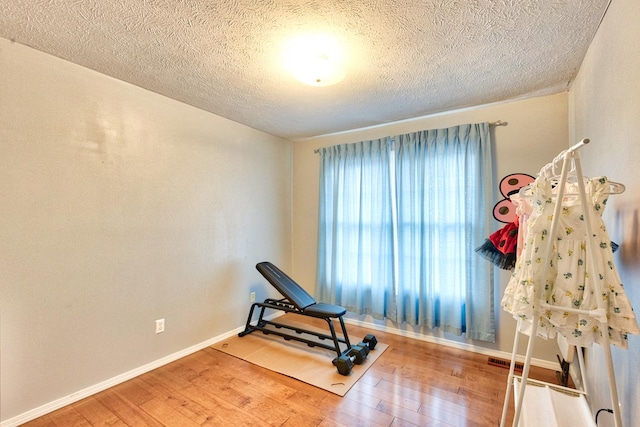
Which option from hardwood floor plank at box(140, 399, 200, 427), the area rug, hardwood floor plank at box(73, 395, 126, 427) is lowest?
hardwood floor plank at box(73, 395, 126, 427)

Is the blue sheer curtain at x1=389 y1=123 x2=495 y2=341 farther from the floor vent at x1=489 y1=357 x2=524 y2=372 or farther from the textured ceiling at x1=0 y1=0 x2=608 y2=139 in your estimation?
the textured ceiling at x1=0 y1=0 x2=608 y2=139

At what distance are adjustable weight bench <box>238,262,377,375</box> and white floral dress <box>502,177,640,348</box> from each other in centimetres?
160

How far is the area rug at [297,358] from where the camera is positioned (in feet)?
7.33

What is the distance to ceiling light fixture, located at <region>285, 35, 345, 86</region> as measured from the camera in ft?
5.68

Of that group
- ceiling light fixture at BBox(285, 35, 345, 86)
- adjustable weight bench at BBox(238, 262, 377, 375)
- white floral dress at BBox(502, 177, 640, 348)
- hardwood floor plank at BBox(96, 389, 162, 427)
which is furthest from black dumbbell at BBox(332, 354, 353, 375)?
ceiling light fixture at BBox(285, 35, 345, 86)

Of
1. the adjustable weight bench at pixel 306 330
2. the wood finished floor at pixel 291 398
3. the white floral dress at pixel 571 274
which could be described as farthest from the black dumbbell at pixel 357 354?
the white floral dress at pixel 571 274

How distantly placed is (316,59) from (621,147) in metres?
1.62

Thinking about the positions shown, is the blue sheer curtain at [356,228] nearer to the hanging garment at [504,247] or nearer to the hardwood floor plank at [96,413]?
the hanging garment at [504,247]

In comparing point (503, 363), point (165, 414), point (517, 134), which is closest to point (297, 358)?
point (165, 414)

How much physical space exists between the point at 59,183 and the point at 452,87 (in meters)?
3.00

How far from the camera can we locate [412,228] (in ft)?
9.73

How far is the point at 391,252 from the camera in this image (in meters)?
3.10

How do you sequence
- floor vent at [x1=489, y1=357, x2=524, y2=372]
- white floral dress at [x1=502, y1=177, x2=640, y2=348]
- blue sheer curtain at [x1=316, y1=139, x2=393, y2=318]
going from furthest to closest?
1. blue sheer curtain at [x1=316, y1=139, x2=393, y2=318]
2. floor vent at [x1=489, y1=357, x2=524, y2=372]
3. white floral dress at [x1=502, y1=177, x2=640, y2=348]

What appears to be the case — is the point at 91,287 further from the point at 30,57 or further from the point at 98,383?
the point at 30,57
